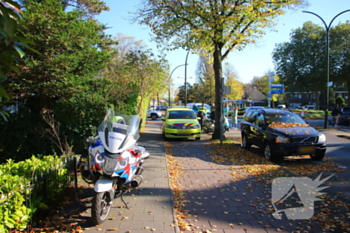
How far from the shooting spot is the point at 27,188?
385 cm

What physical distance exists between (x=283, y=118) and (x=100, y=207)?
308 inches

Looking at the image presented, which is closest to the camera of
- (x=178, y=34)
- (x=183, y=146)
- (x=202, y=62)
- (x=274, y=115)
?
(x=274, y=115)

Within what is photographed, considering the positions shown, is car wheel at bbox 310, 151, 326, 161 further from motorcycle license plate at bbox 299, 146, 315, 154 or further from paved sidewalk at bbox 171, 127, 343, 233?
paved sidewalk at bbox 171, 127, 343, 233

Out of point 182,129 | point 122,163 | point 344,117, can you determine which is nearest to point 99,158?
point 122,163

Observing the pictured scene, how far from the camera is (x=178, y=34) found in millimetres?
13578

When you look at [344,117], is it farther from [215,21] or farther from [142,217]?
[142,217]

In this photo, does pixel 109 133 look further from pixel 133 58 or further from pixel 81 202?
pixel 133 58

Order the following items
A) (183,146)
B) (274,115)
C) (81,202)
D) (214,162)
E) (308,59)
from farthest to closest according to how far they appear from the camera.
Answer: (308,59)
(183,146)
(274,115)
(214,162)
(81,202)

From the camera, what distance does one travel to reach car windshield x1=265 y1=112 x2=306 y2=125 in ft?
32.7

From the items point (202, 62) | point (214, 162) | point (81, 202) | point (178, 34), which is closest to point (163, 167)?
point (214, 162)

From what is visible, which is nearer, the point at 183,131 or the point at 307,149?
the point at 307,149

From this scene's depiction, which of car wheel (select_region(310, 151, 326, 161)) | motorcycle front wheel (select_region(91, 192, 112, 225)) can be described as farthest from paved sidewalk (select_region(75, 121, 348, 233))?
car wheel (select_region(310, 151, 326, 161))

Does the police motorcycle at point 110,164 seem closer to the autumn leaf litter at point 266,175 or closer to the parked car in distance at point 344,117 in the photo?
the autumn leaf litter at point 266,175

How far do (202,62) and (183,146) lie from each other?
53.8 m
